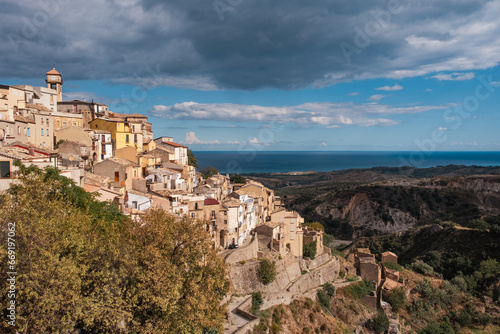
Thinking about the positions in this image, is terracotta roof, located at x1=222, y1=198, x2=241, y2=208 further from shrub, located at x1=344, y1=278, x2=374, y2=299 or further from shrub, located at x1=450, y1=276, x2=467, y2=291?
shrub, located at x1=450, y1=276, x2=467, y2=291

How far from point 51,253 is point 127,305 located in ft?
13.3

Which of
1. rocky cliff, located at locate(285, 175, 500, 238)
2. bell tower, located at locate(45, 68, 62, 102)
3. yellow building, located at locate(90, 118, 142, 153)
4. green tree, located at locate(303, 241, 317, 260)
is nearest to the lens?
green tree, located at locate(303, 241, 317, 260)

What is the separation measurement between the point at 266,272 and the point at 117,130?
26737 millimetres

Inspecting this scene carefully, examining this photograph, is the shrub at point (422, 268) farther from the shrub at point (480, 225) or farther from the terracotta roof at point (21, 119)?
the terracotta roof at point (21, 119)

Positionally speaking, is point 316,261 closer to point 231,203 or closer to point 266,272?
point 266,272

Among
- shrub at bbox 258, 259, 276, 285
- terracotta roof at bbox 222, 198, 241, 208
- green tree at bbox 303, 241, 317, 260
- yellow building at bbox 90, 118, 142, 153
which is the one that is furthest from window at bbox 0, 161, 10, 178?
green tree at bbox 303, 241, 317, 260

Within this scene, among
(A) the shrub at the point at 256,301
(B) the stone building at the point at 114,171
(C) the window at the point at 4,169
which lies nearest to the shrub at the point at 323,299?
(A) the shrub at the point at 256,301

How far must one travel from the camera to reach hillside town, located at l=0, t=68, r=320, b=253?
103 ft

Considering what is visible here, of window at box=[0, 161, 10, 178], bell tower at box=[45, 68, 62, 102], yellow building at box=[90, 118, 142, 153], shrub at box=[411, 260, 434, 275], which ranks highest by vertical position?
bell tower at box=[45, 68, 62, 102]

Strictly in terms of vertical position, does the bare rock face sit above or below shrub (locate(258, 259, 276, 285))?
below

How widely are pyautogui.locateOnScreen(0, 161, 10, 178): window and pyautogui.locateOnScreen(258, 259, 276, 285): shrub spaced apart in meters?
21.6

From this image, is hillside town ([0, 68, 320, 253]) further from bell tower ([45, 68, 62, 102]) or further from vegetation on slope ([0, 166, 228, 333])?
vegetation on slope ([0, 166, 228, 333])

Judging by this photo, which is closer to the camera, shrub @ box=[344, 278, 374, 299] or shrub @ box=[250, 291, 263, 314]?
shrub @ box=[250, 291, 263, 314]

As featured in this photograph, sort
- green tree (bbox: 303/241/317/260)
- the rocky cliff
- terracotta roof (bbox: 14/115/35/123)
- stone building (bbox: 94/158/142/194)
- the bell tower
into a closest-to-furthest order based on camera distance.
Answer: terracotta roof (bbox: 14/115/35/123) < stone building (bbox: 94/158/142/194) < green tree (bbox: 303/241/317/260) < the bell tower < the rocky cliff
